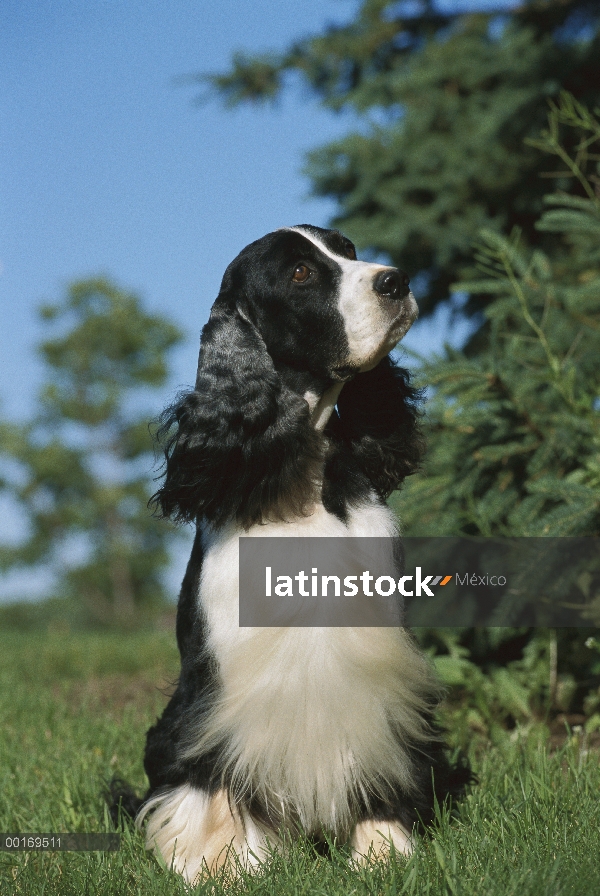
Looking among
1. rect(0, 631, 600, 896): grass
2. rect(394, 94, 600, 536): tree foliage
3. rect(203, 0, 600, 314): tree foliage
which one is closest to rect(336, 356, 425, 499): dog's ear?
rect(394, 94, 600, 536): tree foliage

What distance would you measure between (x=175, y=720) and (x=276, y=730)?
1.24 feet

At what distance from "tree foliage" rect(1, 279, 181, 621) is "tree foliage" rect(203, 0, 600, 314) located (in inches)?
509

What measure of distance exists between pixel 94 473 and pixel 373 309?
18048 millimetres

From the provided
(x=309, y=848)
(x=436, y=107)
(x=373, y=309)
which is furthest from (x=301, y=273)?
(x=436, y=107)

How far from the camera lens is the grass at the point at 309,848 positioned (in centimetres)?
207

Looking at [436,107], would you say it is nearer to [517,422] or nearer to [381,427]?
[517,422]

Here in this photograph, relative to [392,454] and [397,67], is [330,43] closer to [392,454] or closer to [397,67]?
[397,67]

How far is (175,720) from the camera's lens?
8.89 ft

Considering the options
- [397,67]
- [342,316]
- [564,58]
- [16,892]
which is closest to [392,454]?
[342,316]

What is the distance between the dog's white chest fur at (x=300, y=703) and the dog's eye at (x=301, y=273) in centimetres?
65

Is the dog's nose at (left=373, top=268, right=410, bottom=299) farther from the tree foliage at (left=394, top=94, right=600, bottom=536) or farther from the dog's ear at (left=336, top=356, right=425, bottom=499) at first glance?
the tree foliage at (left=394, top=94, right=600, bottom=536)

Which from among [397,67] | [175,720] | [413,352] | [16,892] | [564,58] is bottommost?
[16,892]

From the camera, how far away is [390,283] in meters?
2.44

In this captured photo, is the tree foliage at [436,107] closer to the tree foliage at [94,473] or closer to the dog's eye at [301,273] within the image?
the dog's eye at [301,273]
